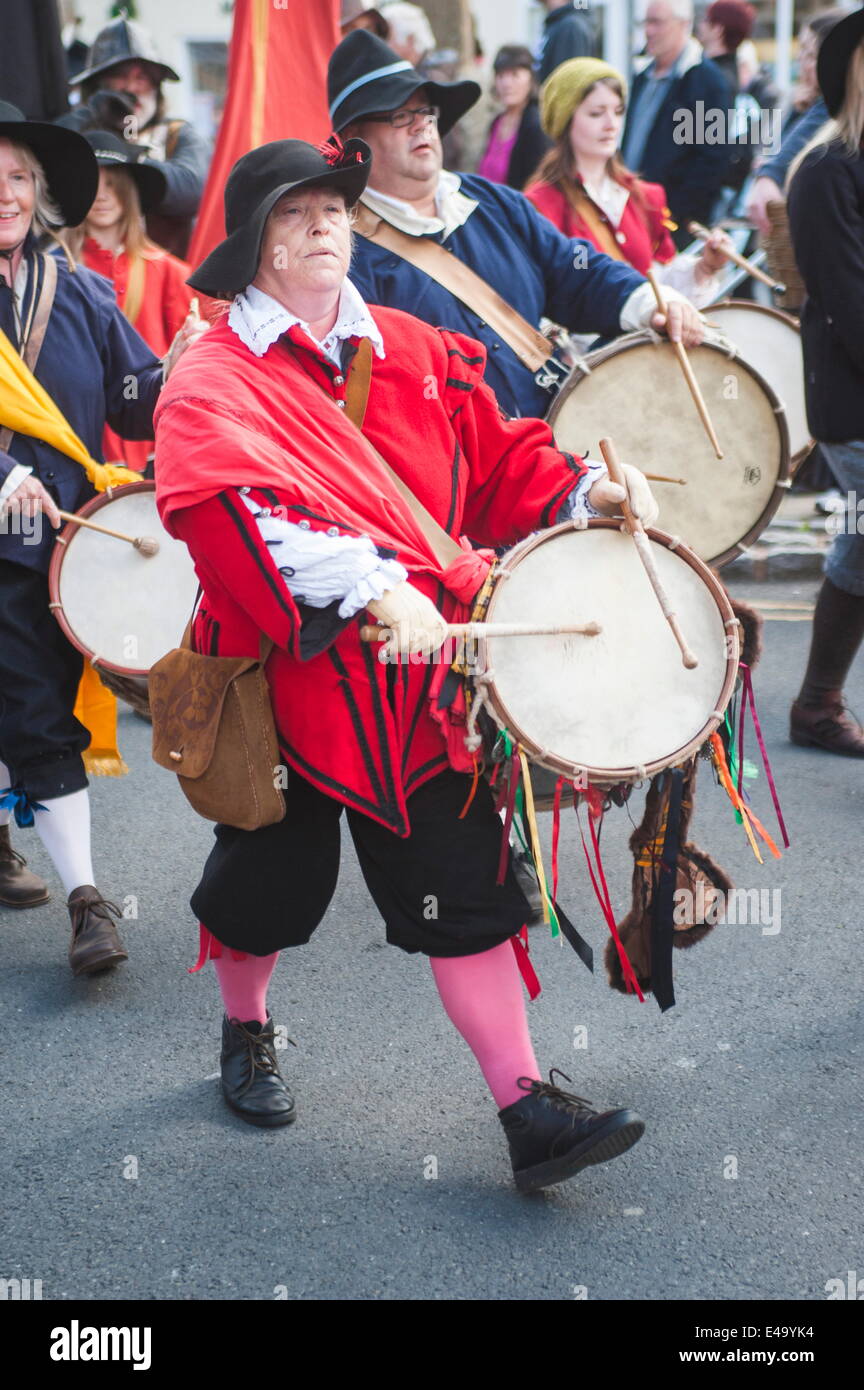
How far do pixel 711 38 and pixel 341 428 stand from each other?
675 centimetres

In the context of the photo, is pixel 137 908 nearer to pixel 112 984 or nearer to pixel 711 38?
pixel 112 984

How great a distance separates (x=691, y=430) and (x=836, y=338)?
1.01 m

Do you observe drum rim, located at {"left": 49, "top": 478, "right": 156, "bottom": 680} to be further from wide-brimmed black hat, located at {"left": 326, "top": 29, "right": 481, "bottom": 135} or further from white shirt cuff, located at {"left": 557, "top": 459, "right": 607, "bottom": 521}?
white shirt cuff, located at {"left": 557, "top": 459, "right": 607, "bottom": 521}

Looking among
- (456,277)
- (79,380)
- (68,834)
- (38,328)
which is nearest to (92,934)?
(68,834)

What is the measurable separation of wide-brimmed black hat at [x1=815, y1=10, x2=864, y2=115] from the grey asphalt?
2.09 m

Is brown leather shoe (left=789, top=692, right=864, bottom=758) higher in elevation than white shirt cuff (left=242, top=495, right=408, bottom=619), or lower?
lower

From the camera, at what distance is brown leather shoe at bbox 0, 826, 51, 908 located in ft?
13.3

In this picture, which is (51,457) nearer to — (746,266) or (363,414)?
(363,414)

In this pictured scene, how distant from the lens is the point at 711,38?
8.35 meters

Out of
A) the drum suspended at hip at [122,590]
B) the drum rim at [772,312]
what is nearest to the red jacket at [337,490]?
the drum suspended at hip at [122,590]

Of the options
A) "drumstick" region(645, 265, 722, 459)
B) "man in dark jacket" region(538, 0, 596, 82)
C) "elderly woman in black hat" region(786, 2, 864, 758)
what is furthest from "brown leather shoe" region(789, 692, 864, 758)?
"man in dark jacket" region(538, 0, 596, 82)

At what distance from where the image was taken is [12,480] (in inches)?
136

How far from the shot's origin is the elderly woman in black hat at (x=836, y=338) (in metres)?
4.25
